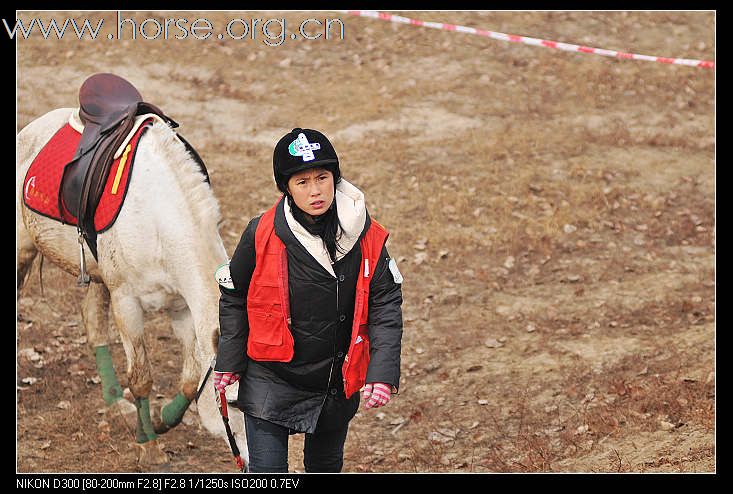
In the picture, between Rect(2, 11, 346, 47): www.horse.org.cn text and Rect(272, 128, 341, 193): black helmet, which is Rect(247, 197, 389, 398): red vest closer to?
Rect(272, 128, 341, 193): black helmet

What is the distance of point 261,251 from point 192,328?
2.41 metres

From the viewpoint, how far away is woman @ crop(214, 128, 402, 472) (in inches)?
173

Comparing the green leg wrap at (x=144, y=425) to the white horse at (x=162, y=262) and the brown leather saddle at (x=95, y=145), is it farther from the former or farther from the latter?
the brown leather saddle at (x=95, y=145)

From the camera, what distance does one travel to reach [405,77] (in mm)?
16406

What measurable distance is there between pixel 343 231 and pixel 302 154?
39 cm

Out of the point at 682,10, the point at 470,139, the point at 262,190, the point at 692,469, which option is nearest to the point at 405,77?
the point at 470,139

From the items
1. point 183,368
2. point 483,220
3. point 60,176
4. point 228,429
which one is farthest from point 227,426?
point 483,220

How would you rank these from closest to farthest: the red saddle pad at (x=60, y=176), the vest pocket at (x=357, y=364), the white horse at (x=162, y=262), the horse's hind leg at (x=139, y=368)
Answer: the vest pocket at (x=357, y=364) → the white horse at (x=162, y=262) → the red saddle pad at (x=60, y=176) → the horse's hind leg at (x=139, y=368)

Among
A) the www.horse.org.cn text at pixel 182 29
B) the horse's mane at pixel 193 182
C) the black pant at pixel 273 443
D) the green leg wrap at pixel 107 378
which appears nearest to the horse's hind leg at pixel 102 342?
the green leg wrap at pixel 107 378

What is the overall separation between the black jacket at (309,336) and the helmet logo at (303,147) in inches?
11.6

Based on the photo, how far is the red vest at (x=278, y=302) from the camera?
4.42 meters

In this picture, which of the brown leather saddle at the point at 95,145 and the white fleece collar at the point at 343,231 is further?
the brown leather saddle at the point at 95,145

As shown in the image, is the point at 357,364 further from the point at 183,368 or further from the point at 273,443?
the point at 183,368
